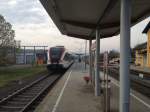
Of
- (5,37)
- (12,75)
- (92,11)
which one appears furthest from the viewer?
(5,37)

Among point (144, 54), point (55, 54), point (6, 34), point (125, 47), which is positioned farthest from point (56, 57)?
point (125, 47)

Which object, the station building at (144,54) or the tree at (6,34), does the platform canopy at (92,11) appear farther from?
the station building at (144,54)

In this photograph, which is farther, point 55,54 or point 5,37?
point 5,37

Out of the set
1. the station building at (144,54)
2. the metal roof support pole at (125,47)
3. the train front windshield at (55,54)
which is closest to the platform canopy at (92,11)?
the metal roof support pole at (125,47)

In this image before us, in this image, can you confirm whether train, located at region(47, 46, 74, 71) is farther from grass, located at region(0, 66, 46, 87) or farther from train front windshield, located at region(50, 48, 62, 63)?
grass, located at region(0, 66, 46, 87)

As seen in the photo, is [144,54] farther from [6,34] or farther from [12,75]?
[12,75]

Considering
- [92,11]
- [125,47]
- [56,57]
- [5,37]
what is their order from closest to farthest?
1. [125,47]
2. [92,11]
3. [56,57]
4. [5,37]

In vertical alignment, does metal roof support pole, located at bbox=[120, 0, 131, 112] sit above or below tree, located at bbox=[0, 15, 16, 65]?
below

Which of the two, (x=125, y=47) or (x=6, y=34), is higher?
(x=6, y=34)

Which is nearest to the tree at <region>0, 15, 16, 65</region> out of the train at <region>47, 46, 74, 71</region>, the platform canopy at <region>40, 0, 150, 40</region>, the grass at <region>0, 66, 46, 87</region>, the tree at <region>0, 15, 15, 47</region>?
the tree at <region>0, 15, 15, 47</region>

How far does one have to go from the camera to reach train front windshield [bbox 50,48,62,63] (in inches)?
1646

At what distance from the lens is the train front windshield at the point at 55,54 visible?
137 feet

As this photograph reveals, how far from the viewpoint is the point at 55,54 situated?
138ft

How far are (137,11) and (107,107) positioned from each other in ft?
11.1
